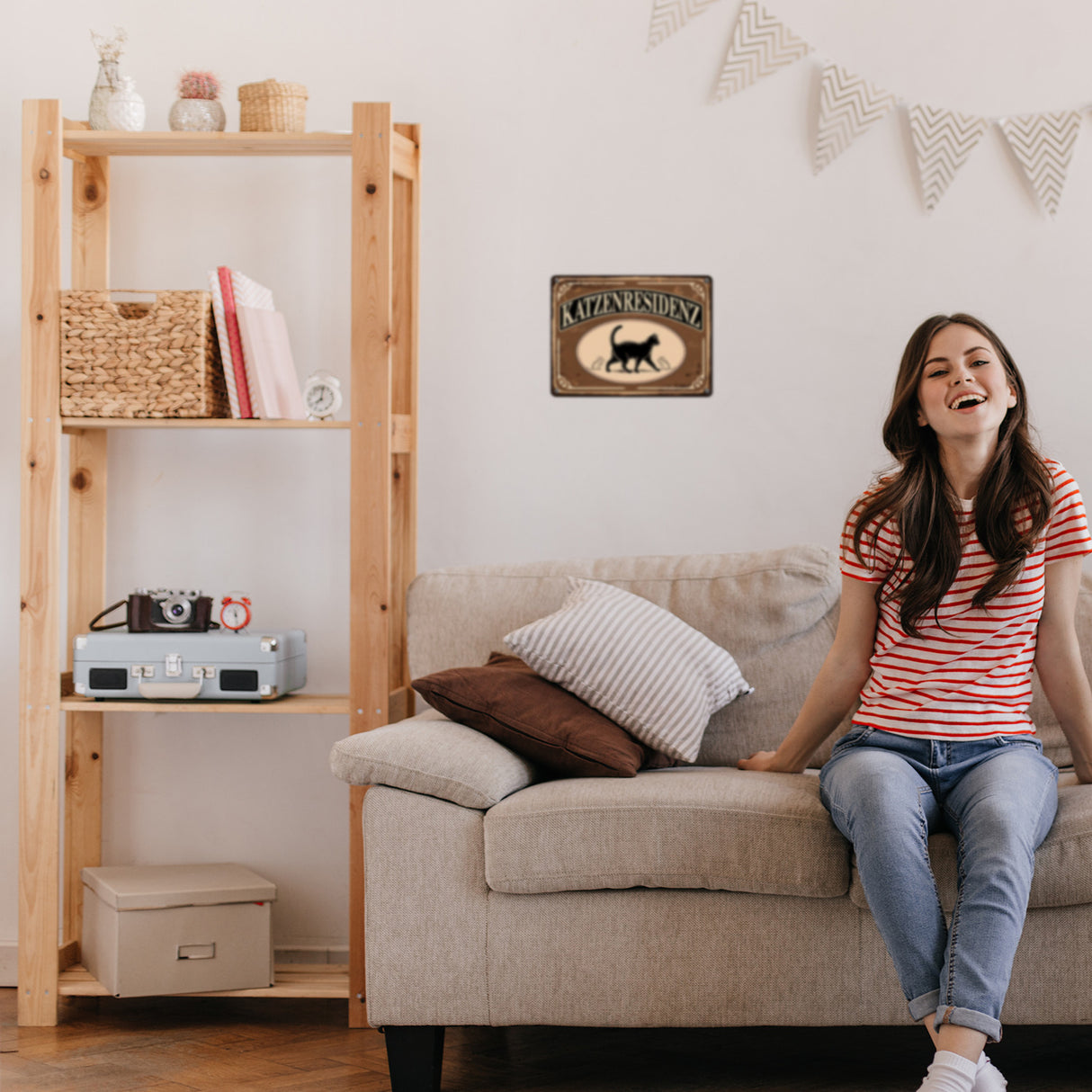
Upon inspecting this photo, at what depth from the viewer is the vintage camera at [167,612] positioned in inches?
95.7

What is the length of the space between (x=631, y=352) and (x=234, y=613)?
1029mm

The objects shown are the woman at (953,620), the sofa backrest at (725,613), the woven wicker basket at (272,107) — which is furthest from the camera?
the woven wicker basket at (272,107)

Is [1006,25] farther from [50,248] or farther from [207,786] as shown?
[207,786]

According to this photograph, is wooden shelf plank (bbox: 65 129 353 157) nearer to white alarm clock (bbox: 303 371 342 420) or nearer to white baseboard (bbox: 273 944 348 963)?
white alarm clock (bbox: 303 371 342 420)

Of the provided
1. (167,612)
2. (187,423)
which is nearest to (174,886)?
(167,612)

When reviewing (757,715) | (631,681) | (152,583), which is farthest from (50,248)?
(757,715)

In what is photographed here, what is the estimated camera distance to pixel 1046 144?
266cm

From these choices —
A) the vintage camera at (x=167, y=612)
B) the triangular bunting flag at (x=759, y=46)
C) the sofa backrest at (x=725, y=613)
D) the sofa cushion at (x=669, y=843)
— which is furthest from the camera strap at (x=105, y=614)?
the triangular bunting flag at (x=759, y=46)

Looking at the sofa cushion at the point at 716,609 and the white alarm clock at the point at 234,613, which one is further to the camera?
the white alarm clock at the point at 234,613

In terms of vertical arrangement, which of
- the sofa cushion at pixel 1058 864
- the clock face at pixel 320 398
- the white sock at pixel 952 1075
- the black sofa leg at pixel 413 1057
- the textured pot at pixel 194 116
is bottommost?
the black sofa leg at pixel 413 1057

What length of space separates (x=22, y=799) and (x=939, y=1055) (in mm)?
1736

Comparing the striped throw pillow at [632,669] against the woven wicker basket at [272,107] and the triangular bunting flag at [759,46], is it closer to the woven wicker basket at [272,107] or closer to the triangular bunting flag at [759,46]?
the woven wicker basket at [272,107]

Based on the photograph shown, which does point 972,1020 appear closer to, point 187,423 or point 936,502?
point 936,502

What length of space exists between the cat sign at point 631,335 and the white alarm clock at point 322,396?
519 millimetres
